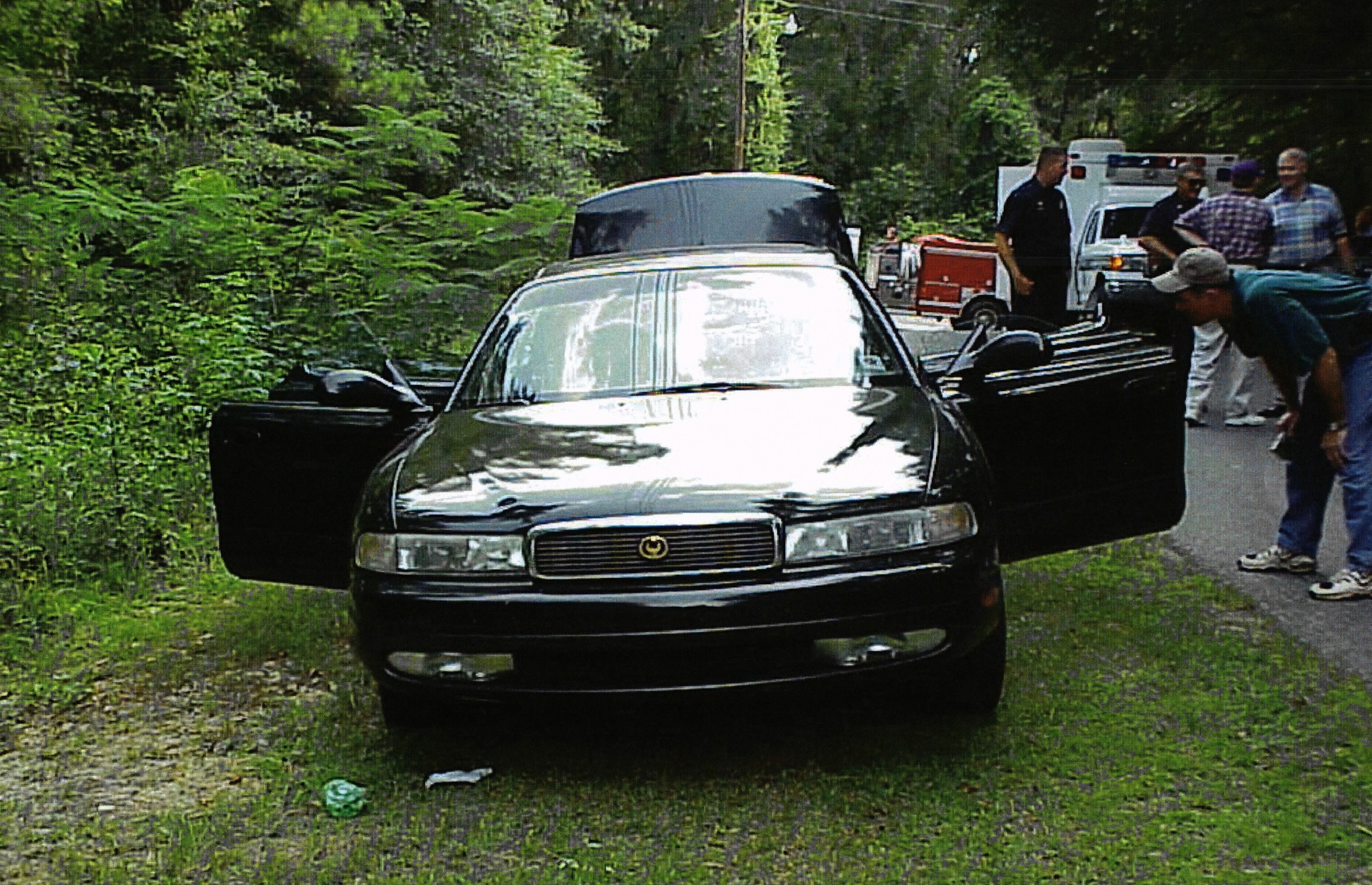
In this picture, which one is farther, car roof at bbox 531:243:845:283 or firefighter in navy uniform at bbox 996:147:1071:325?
firefighter in navy uniform at bbox 996:147:1071:325

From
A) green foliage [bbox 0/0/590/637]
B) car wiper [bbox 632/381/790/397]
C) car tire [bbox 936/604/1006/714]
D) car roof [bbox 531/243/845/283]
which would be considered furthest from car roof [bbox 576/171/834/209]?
car tire [bbox 936/604/1006/714]

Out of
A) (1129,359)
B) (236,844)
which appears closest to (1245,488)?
(1129,359)

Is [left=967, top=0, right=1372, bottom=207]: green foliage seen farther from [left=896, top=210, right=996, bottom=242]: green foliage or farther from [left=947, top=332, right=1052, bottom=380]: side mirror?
[left=896, top=210, right=996, bottom=242]: green foliage

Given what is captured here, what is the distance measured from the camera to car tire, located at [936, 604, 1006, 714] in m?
5.00

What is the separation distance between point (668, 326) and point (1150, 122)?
24.8 metres

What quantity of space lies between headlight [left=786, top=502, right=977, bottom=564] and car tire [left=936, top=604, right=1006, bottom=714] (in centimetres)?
46

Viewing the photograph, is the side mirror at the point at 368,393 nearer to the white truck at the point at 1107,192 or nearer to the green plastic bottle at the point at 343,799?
the green plastic bottle at the point at 343,799

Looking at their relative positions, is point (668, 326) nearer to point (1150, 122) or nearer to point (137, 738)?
point (137, 738)

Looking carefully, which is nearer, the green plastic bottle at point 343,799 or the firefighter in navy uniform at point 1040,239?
the green plastic bottle at point 343,799

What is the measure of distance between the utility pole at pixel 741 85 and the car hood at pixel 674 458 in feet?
134

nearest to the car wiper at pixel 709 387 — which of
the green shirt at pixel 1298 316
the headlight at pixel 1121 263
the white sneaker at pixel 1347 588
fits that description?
the green shirt at pixel 1298 316

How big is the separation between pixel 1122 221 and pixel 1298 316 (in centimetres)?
1485

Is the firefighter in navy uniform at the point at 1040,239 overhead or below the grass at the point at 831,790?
overhead

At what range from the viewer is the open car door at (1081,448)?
5828 mm
